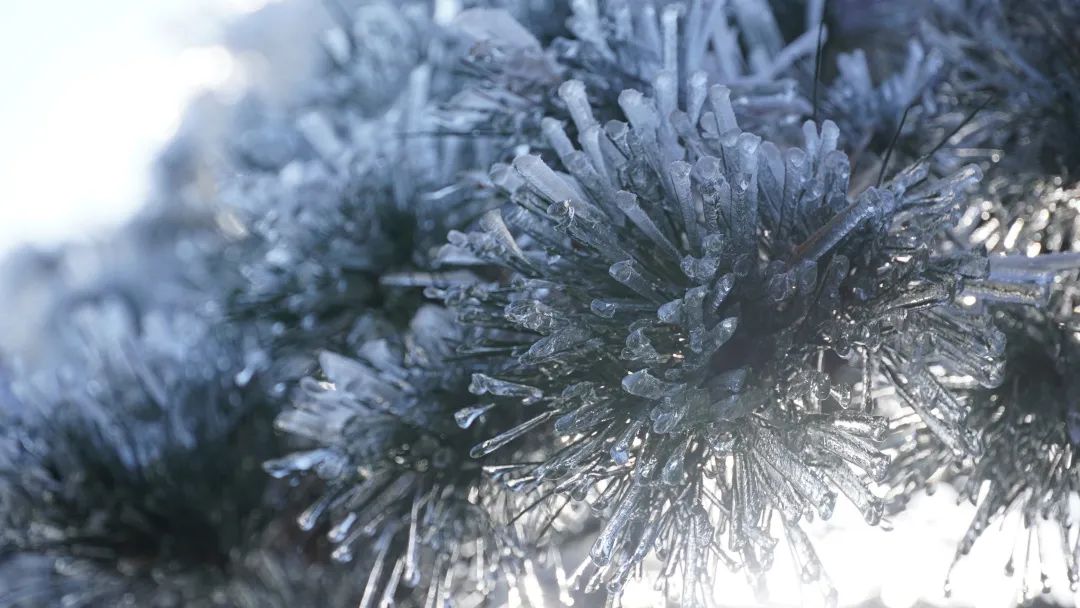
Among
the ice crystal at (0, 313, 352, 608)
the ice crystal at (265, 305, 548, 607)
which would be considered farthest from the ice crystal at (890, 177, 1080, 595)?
the ice crystal at (0, 313, 352, 608)

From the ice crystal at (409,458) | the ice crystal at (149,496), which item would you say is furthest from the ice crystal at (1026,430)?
the ice crystal at (149,496)

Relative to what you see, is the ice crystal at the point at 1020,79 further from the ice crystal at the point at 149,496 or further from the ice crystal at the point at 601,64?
the ice crystal at the point at 149,496

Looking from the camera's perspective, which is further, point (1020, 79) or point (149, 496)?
point (149, 496)

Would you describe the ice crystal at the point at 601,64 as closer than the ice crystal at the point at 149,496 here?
Yes

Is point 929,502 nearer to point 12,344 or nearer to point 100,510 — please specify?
point 100,510

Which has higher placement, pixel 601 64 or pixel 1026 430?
pixel 601 64

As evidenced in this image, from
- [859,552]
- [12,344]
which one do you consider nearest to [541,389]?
[859,552]

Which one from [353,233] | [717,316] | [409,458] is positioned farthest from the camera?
[353,233]

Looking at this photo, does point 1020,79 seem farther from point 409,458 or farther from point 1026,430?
point 409,458

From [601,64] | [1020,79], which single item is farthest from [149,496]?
[1020,79]
